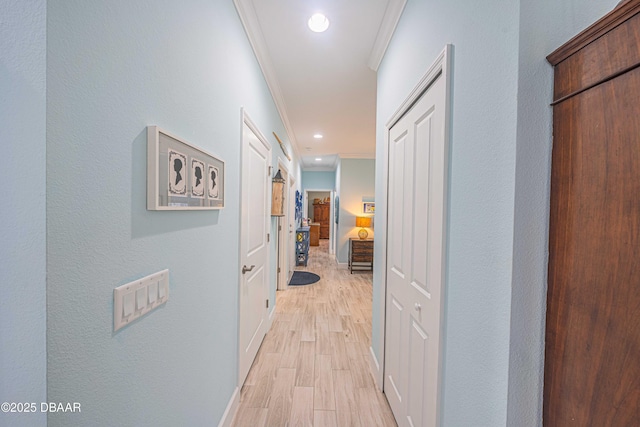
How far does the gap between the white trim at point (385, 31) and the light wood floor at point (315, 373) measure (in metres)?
2.54

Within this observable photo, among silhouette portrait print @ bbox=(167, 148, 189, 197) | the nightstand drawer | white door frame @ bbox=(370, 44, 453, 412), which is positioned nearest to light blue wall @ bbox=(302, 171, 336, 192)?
the nightstand drawer

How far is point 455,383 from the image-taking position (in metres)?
0.95

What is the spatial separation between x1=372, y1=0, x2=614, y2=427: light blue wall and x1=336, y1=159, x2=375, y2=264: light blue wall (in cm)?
504

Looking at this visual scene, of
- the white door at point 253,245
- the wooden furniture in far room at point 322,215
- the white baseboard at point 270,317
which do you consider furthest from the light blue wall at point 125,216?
the wooden furniture in far room at point 322,215

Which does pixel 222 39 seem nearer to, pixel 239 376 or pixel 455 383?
pixel 455 383

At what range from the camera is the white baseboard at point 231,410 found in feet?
4.96

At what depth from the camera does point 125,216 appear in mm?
726

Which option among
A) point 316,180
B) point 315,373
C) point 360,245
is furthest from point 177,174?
point 316,180

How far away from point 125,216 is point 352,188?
5500mm

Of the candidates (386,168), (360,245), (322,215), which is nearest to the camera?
(386,168)

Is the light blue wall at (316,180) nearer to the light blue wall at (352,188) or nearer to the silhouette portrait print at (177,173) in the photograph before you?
the light blue wall at (352,188)

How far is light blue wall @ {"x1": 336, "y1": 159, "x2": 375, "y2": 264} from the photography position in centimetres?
604

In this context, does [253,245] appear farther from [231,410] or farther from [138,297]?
[138,297]

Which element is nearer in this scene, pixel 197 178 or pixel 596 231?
pixel 596 231
